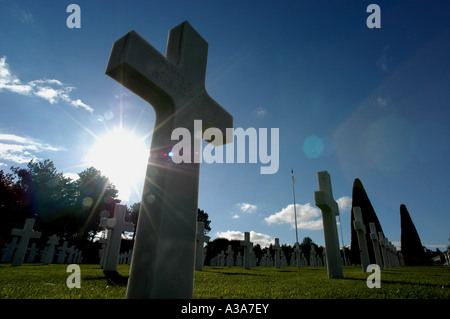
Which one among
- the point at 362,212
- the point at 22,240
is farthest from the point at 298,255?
the point at 362,212

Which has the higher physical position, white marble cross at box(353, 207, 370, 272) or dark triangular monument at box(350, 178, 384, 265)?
dark triangular monument at box(350, 178, 384, 265)

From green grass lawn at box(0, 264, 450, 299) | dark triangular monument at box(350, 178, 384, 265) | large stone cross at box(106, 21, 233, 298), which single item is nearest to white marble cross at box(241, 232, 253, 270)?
green grass lawn at box(0, 264, 450, 299)

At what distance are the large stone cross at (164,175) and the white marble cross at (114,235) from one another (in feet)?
22.9

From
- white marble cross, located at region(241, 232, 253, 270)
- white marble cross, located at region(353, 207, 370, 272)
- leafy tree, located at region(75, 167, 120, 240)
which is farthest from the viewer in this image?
leafy tree, located at region(75, 167, 120, 240)

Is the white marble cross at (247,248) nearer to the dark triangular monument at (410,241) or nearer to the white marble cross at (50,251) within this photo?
the white marble cross at (50,251)

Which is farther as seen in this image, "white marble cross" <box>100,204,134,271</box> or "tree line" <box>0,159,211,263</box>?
"tree line" <box>0,159,211,263</box>

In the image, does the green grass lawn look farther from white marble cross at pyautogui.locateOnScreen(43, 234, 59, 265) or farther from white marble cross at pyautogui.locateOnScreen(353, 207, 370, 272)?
white marble cross at pyautogui.locateOnScreen(43, 234, 59, 265)

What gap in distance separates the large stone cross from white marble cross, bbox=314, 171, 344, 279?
6005 millimetres

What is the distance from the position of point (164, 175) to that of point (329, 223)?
7177 millimetres

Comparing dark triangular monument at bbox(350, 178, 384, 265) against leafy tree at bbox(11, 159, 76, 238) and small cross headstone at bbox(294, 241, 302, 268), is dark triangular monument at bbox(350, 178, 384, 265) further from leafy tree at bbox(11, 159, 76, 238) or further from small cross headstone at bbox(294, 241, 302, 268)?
leafy tree at bbox(11, 159, 76, 238)

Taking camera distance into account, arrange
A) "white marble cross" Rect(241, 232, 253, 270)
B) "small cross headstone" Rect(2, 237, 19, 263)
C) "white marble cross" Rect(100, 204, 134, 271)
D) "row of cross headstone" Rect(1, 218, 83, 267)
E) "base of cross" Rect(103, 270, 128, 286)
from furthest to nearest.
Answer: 1. "small cross headstone" Rect(2, 237, 19, 263)
2. "white marble cross" Rect(241, 232, 253, 270)
3. "row of cross headstone" Rect(1, 218, 83, 267)
4. "white marble cross" Rect(100, 204, 134, 271)
5. "base of cross" Rect(103, 270, 128, 286)

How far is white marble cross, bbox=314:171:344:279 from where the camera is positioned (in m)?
7.25

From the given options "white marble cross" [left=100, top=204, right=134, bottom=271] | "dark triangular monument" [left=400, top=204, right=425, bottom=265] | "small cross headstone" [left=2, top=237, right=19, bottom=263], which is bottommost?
"small cross headstone" [left=2, top=237, right=19, bottom=263]
